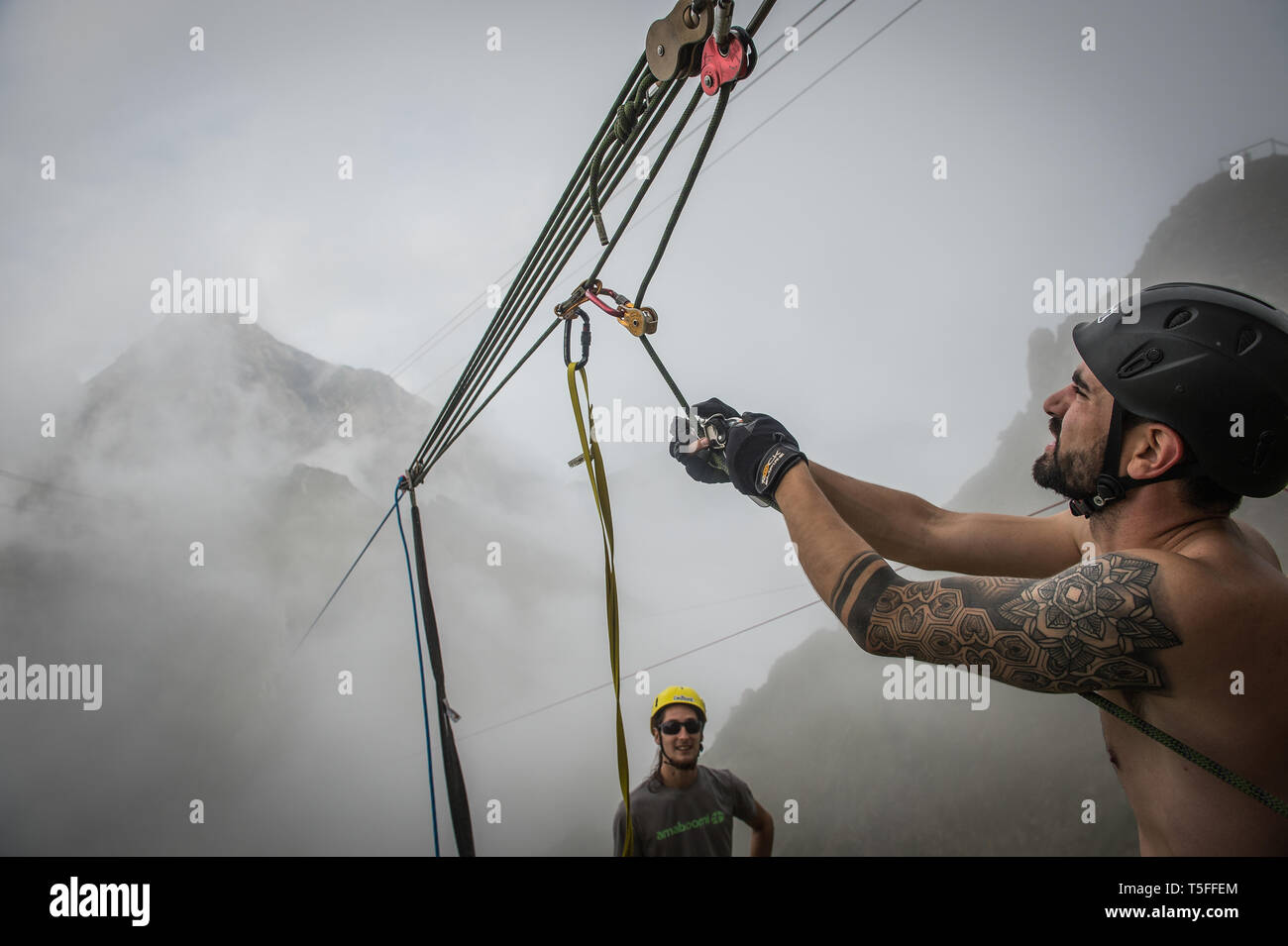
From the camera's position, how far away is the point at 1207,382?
182cm

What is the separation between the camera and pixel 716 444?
269 centimetres

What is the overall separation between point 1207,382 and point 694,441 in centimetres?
171

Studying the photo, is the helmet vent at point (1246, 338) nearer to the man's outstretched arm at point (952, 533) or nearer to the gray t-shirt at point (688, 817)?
the man's outstretched arm at point (952, 533)

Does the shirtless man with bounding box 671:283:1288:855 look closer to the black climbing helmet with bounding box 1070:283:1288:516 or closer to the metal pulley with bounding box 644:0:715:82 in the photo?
the black climbing helmet with bounding box 1070:283:1288:516

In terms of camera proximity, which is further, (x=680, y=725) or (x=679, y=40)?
(x=680, y=725)

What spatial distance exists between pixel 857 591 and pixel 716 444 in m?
1.14

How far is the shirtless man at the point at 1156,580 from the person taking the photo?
60.1 inches

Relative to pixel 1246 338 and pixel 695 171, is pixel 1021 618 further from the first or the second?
pixel 695 171

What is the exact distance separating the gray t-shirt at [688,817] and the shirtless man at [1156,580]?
2.87m

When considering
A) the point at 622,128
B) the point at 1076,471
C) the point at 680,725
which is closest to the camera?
the point at 1076,471

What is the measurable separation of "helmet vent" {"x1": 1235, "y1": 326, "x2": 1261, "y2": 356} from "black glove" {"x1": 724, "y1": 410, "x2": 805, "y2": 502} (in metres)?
1.25

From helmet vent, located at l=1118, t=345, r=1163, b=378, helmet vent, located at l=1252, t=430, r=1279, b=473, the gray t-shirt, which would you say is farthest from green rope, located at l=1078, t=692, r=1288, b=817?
the gray t-shirt

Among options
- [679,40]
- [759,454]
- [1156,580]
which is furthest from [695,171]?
[1156,580]
